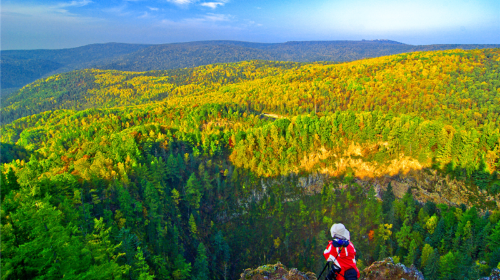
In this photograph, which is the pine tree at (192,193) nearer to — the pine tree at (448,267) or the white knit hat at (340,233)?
the pine tree at (448,267)

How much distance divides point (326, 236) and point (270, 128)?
121ft

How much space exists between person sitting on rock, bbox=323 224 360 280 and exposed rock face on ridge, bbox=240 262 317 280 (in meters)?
16.1

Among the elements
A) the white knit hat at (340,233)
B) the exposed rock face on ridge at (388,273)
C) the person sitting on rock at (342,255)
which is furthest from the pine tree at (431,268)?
the white knit hat at (340,233)

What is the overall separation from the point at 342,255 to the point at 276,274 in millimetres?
18549

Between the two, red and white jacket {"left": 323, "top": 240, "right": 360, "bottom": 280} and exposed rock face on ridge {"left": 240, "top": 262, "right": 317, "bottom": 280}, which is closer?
red and white jacket {"left": 323, "top": 240, "right": 360, "bottom": 280}

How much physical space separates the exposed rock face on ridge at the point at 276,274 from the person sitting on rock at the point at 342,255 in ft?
53.0

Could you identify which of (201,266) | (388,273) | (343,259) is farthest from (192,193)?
(343,259)

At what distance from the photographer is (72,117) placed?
139 metres

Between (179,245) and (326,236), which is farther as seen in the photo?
(326,236)

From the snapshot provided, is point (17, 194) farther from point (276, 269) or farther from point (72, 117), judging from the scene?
point (72, 117)

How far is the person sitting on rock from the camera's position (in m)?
9.33

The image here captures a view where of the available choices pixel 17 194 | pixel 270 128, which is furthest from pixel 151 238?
pixel 270 128

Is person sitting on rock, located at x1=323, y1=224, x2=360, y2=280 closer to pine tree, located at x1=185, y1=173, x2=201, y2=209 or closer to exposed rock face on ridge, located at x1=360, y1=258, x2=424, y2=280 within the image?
exposed rock face on ridge, located at x1=360, y1=258, x2=424, y2=280

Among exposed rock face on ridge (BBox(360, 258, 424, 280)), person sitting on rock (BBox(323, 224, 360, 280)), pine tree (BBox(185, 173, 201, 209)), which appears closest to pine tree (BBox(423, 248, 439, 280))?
exposed rock face on ridge (BBox(360, 258, 424, 280))
